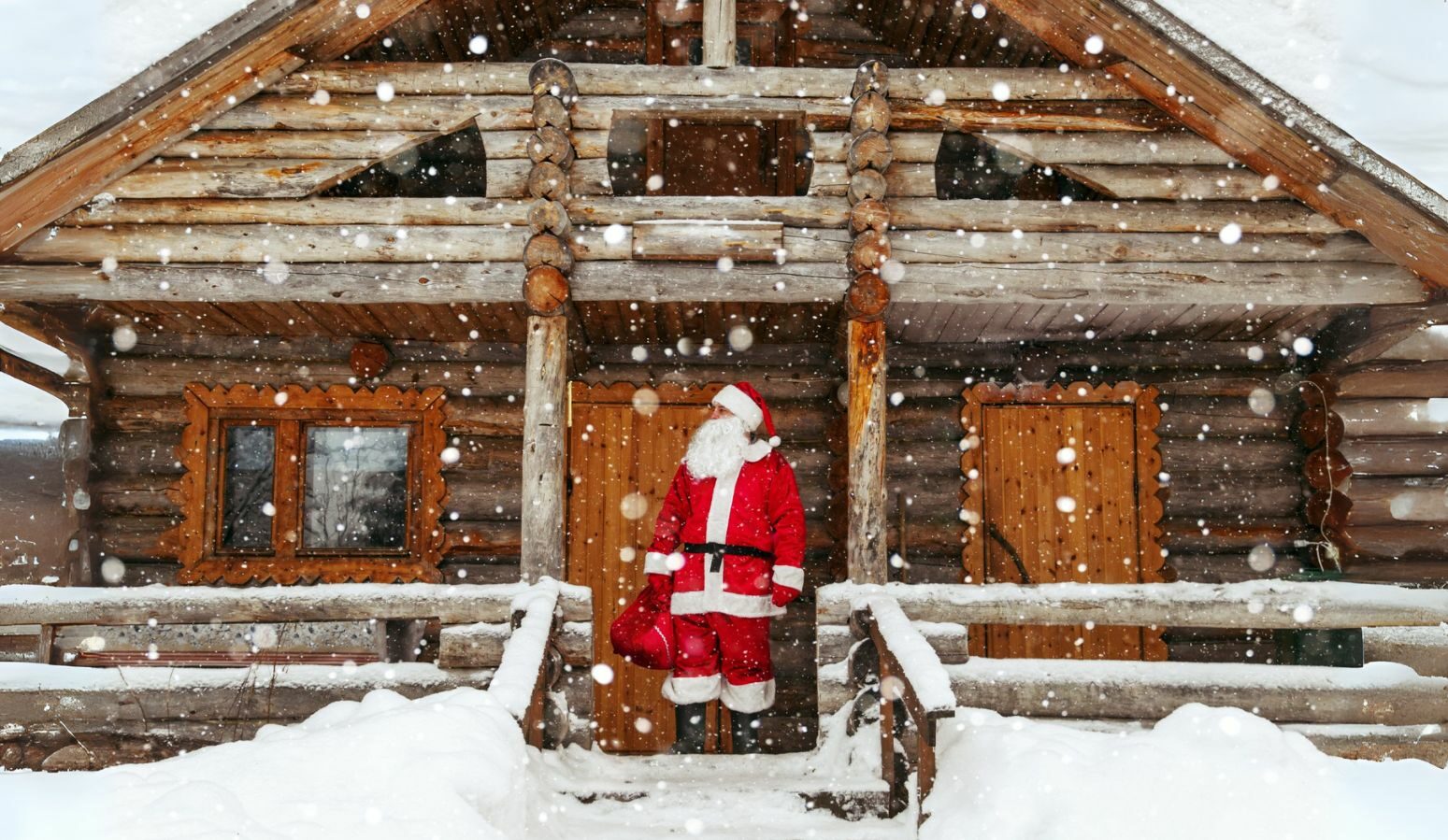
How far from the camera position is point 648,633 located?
536cm

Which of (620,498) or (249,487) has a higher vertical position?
(249,487)

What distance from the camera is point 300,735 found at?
118 inches

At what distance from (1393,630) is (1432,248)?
2.35 m

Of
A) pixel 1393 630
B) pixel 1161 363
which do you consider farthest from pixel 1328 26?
pixel 1393 630

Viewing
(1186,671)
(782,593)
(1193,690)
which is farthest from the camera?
(782,593)

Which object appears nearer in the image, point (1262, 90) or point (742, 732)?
point (742, 732)

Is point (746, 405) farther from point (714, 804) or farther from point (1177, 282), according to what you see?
point (1177, 282)

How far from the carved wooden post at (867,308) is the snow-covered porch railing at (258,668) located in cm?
176

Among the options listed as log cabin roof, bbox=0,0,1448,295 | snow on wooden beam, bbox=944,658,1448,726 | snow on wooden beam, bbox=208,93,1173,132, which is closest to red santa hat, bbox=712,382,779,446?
snow on wooden beam, bbox=208,93,1173,132

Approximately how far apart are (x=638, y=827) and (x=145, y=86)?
5003 millimetres

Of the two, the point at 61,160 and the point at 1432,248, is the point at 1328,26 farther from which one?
the point at 61,160

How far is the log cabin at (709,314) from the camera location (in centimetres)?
563

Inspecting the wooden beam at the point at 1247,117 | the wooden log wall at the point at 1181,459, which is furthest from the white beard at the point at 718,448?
the wooden beam at the point at 1247,117

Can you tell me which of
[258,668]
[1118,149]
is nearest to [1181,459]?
[1118,149]
